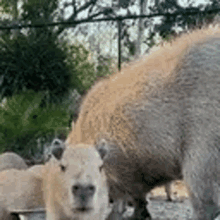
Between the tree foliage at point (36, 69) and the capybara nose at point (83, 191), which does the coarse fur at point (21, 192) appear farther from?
the tree foliage at point (36, 69)

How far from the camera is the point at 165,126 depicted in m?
2.17

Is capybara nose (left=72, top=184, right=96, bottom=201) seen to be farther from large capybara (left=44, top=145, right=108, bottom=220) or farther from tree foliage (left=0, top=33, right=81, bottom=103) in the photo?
tree foliage (left=0, top=33, right=81, bottom=103)

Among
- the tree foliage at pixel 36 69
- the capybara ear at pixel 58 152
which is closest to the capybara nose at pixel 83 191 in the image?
the capybara ear at pixel 58 152

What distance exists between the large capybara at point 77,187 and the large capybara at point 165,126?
0.99 feet

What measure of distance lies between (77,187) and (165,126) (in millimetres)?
799

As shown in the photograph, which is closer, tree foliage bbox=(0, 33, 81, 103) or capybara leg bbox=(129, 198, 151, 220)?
capybara leg bbox=(129, 198, 151, 220)

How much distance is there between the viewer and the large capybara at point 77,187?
1517 millimetres

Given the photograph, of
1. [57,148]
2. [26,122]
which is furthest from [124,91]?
[26,122]

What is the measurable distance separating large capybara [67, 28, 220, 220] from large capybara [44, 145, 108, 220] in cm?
30

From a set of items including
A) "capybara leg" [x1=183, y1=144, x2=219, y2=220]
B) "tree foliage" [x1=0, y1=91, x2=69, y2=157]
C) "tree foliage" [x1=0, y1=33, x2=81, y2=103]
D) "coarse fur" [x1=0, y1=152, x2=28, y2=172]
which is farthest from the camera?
"tree foliage" [x1=0, y1=33, x2=81, y2=103]

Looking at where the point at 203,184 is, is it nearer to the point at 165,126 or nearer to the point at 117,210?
the point at 165,126

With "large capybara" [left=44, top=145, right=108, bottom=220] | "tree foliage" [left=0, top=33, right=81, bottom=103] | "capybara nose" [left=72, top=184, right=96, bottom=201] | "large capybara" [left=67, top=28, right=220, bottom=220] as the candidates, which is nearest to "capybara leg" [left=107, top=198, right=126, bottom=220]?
"large capybara" [left=67, top=28, right=220, bottom=220]

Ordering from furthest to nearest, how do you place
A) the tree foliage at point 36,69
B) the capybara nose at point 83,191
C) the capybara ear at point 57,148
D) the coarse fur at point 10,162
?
1. the tree foliage at point 36,69
2. the coarse fur at point 10,162
3. the capybara ear at point 57,148
4. the capybara nose at point 83,191

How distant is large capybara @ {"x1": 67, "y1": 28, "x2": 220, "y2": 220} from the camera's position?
2.04 meters
